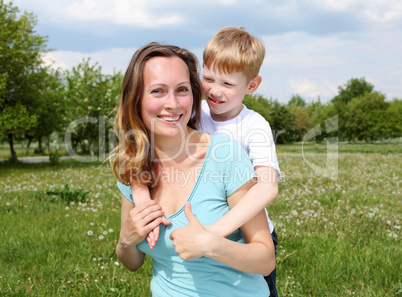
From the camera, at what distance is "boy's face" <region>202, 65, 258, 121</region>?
10.3ft

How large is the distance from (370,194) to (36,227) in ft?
23.6

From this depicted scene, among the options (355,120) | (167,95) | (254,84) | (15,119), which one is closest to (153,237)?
(167,95)

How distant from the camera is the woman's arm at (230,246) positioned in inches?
72.1

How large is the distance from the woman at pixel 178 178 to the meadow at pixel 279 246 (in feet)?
7.05

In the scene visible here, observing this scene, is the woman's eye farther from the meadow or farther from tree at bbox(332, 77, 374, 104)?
tree at bbox(332, 77, 374, 104)

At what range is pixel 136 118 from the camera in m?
2.37

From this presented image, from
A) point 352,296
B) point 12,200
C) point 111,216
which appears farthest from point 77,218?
point 352,296

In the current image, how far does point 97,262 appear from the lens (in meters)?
4.98

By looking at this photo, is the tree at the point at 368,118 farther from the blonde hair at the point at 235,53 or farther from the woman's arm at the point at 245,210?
the woman's arm at the point at 245,210

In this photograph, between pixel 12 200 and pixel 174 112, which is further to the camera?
pixel 12 200

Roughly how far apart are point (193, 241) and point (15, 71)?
24544mm

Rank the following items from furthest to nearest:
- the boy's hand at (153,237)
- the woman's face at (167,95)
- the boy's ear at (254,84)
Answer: the boy's ear at (254,84)
the woman's face at (167,95)
the boy's hand at (153,237)

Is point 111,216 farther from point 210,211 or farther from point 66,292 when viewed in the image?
point 210,211

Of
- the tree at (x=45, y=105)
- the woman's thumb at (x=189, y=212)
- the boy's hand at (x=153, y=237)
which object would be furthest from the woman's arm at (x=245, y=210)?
the tree at (x=45, y=105)
